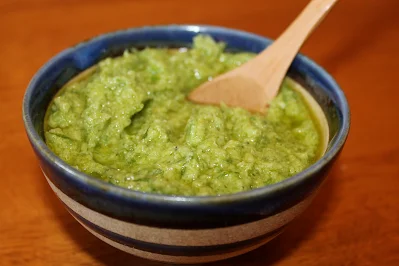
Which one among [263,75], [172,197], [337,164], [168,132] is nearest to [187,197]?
[172,197]

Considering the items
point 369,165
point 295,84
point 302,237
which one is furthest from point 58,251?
point 369,165

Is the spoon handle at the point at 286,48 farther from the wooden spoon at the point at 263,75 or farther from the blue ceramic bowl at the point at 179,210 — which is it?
the blue ceramic bowl at the point at 179,210

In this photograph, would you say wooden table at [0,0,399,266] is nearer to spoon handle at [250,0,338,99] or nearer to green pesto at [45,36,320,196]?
green pesto at [45,36,320,196]

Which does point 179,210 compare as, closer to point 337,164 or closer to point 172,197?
point 172,197

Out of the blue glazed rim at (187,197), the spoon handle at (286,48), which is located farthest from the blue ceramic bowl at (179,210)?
the spoon handle at (286,48)

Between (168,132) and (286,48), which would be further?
(286,48)

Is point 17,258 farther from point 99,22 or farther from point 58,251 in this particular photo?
point 99,22
